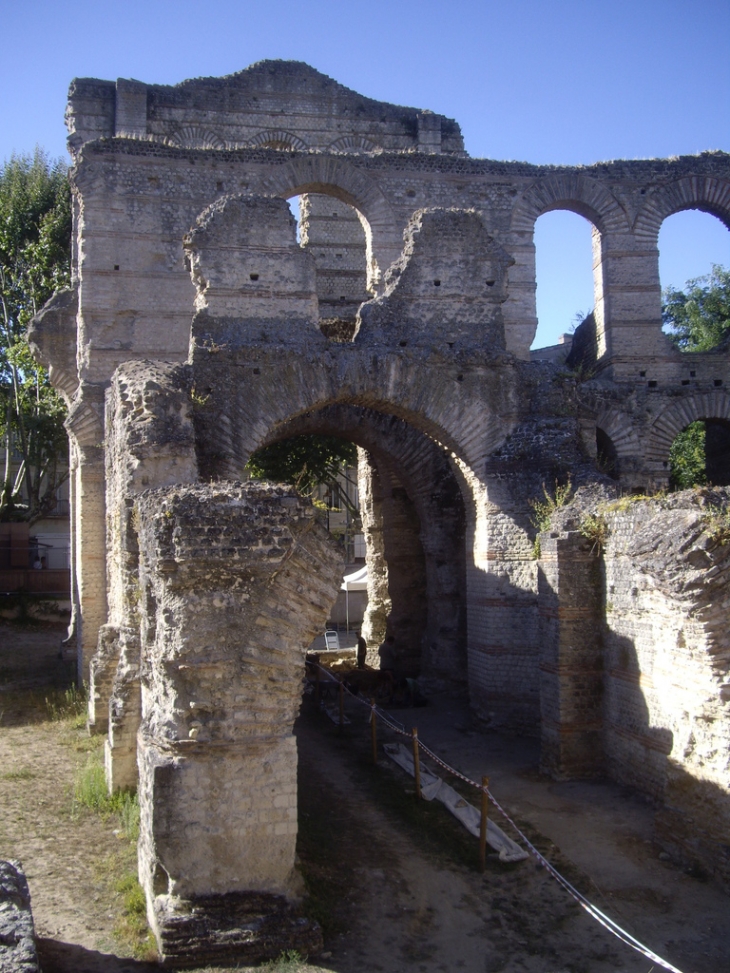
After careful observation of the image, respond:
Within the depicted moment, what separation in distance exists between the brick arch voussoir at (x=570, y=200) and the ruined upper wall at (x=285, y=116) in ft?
12.5

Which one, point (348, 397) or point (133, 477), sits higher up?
point (348, 397)

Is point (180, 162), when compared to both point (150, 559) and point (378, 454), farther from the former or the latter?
point (150, 559)

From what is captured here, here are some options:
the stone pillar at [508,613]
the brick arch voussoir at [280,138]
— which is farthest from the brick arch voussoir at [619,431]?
the brick arch voussoir at [280,138]

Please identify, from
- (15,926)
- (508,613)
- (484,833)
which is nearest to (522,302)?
(508,613)

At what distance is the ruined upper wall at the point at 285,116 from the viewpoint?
17.9 meters

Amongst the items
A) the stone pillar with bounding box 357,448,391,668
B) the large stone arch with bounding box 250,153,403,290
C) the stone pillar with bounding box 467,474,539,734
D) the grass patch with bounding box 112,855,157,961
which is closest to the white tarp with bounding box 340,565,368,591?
the stone pillar with bounding box 357,448,391,668

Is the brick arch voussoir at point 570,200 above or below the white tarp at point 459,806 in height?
above

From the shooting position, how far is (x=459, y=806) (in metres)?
7.41

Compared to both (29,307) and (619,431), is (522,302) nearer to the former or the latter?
(619,431)

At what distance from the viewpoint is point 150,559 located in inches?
211

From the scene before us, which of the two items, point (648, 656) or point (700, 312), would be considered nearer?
point (648, 656)

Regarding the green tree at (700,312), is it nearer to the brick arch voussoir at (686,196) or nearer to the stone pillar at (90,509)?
the brick arch voussoir at (686,196)

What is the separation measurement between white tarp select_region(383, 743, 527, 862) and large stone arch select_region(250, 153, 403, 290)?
26.0 feet

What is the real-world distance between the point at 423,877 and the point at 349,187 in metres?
10.8
